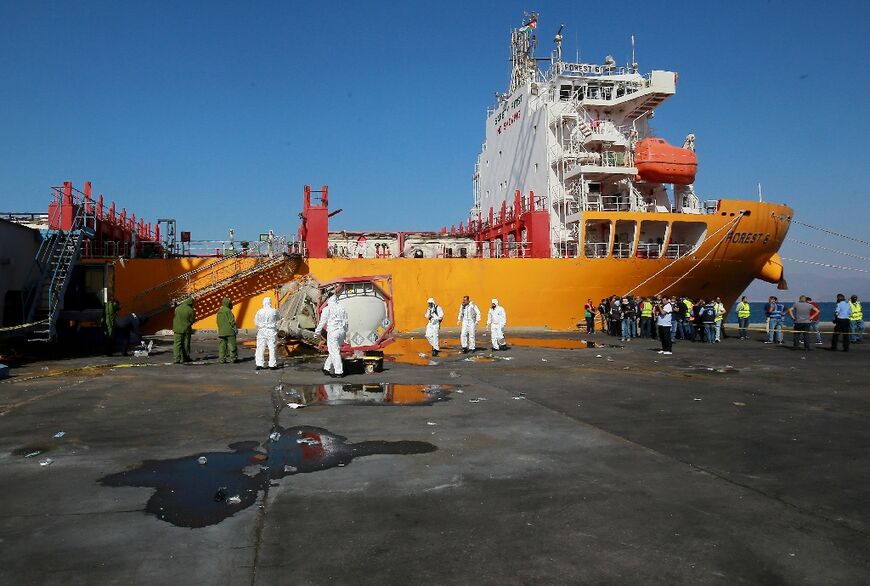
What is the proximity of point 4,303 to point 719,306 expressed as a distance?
23684 millimetres

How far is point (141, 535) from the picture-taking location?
4254 millimetres

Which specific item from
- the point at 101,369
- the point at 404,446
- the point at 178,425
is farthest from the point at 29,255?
the point at 404,446

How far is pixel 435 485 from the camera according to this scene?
541 cm

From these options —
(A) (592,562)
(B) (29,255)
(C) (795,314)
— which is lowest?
(A) (592,562)

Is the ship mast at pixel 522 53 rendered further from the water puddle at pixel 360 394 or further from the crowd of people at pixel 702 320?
the water puddle at pixel 360 394

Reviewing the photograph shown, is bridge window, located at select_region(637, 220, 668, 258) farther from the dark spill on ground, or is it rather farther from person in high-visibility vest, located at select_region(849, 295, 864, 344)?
the dark spill on ground

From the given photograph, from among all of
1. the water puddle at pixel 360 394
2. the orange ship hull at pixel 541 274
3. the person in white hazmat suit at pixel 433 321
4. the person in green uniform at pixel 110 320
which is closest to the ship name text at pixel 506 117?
the orange ship hull at pixel 541 274

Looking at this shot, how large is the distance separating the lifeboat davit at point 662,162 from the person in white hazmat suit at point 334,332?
67.4 ft

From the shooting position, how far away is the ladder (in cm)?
1755

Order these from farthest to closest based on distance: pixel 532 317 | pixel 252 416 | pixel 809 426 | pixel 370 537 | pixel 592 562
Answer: pixel 532 317
pixel 252 416
pixel 809 426
pixel 370 537
pixel 592 562

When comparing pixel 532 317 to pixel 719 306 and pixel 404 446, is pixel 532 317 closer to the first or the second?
pixel 719 306

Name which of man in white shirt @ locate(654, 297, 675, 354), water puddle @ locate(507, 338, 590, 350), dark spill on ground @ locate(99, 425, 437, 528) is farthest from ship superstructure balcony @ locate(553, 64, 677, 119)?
dark spill on ground @ locate(99, 425, 437, 528)

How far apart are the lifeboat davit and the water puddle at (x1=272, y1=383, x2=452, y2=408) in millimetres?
21192

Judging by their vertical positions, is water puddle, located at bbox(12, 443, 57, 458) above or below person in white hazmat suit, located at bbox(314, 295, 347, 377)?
below
